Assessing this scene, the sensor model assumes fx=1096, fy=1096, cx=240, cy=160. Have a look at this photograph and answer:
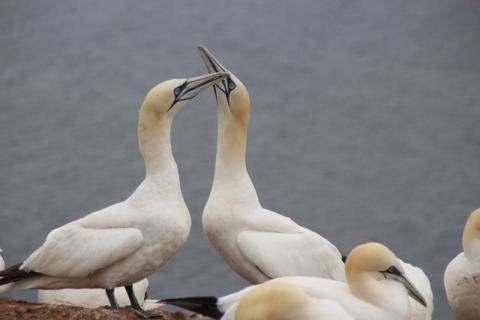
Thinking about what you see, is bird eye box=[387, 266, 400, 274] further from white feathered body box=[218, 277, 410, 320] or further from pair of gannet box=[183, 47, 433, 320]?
pair of gannet box=[183, 47, 433, 320]

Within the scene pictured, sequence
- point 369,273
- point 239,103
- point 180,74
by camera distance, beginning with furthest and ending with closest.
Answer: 1. point 180,74
2. point 239,103
3. point 369,273

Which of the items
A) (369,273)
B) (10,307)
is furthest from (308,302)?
(10,307)

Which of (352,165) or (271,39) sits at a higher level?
(271,39)

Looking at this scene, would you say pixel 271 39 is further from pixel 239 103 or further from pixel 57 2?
pixel 239 103

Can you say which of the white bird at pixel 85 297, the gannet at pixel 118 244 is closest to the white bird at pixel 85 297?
the white bird at pixel 85 297

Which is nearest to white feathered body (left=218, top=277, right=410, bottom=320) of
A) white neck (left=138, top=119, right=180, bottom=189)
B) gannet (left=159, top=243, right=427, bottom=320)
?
gannet (left=159, top=243, right=427, bottom=320)

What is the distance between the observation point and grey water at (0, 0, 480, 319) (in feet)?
30.0

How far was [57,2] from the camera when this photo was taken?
34.4 ft

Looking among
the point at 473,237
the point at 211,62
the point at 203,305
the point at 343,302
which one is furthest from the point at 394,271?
the point at 211,62

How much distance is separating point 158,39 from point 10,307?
559 centimetres

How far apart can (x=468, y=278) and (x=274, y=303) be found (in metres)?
2.28

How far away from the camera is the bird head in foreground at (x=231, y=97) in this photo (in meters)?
5.65

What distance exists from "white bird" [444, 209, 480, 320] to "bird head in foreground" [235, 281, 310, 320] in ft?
6.90

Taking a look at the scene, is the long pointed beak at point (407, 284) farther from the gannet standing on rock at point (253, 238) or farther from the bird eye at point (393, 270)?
the gannet standing on rock at point (253, 238)
